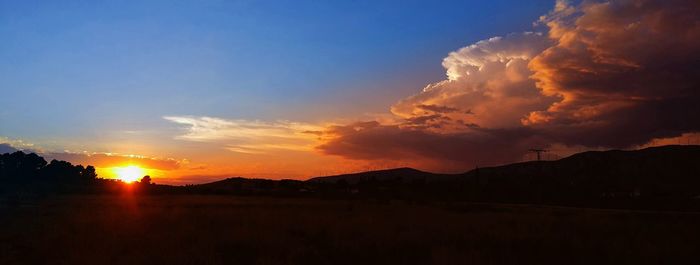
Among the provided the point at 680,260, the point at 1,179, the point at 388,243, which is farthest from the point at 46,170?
the point at 680,260

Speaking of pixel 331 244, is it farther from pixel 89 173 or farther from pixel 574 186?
pixel 89 173

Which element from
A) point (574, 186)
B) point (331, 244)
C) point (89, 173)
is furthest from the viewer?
point (89, 173)

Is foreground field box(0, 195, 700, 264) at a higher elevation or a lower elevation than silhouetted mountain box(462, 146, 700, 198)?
lower

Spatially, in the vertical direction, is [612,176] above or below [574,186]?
above

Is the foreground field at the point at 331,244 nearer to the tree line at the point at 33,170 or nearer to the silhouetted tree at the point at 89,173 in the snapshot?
the tree line at the point at 33,170

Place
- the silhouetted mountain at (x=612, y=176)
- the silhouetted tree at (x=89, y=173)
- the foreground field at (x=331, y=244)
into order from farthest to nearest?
the silhouetted tree at (x=89, y=173) < the silhouetted mountain at (x=612, y=176) < the foreground field at (x=331, y=244)

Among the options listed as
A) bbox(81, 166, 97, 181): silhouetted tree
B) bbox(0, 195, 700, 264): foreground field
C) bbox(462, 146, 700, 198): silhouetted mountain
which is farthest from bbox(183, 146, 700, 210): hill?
bbox(0, 195, 700, 264): foreground field

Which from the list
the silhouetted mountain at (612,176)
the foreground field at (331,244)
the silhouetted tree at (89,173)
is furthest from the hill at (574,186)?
the foreground field at (331,244)

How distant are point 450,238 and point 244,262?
8.21 m

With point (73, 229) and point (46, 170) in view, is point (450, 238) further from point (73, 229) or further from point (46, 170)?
point (46, 170)

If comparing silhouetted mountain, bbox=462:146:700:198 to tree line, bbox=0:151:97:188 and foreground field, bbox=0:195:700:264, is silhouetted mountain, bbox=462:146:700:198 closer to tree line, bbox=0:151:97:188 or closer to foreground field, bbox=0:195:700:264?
foreground field, bbox=0:195:700:264

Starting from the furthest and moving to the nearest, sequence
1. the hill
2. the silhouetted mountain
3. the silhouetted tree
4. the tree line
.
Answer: the silhouetted tree → the tree line → the silhouetted mountain → the hill

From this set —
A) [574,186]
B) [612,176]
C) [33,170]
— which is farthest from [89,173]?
[612,176]

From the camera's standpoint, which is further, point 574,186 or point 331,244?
point 574,186
